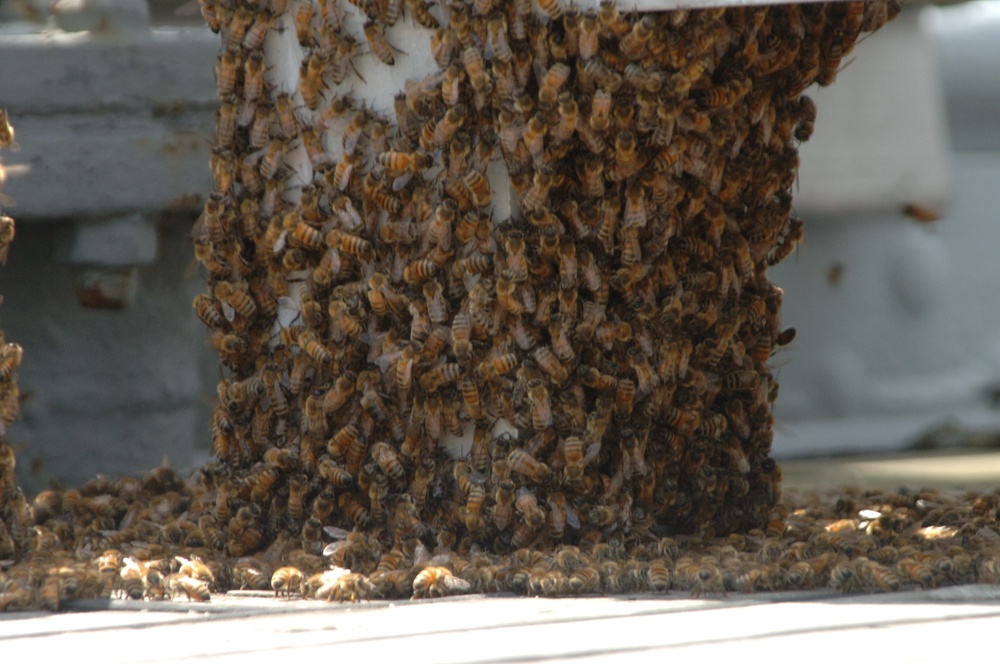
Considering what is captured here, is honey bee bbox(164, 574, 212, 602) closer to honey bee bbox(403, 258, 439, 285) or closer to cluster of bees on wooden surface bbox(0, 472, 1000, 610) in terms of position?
cluster of bees on wooden surface bbox(0, 472, 1000, 610)

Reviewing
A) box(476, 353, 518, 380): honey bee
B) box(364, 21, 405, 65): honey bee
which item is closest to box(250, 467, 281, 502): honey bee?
box(476, 353, 518, 380): honey bee

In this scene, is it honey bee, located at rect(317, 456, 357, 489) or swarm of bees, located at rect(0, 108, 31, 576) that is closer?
swarm of bees, located at rect(0, 108, 31, 576)

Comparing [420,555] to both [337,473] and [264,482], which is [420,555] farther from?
[264,482]

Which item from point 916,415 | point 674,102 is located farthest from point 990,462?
point 674,102

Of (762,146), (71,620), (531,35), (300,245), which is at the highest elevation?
(531,35)

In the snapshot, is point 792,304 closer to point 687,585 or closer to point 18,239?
point 18,239

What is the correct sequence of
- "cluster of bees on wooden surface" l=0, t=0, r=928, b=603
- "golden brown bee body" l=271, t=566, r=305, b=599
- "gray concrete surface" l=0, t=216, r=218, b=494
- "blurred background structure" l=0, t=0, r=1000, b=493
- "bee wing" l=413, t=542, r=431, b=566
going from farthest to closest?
"gray concrete surface" l=0, t=216, r=218, b=494 < "blurred background structure" l=0, t=0, r=1000, b=493 < "bee wing" l=413, t=542, r=431, b=566 < "cluster of bees on wooden surface" l=0, t=0, r=928, b=603 < "golden brown bee body" l=271, t=566, r=305, b=599

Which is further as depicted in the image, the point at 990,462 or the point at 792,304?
the point at 792,304
